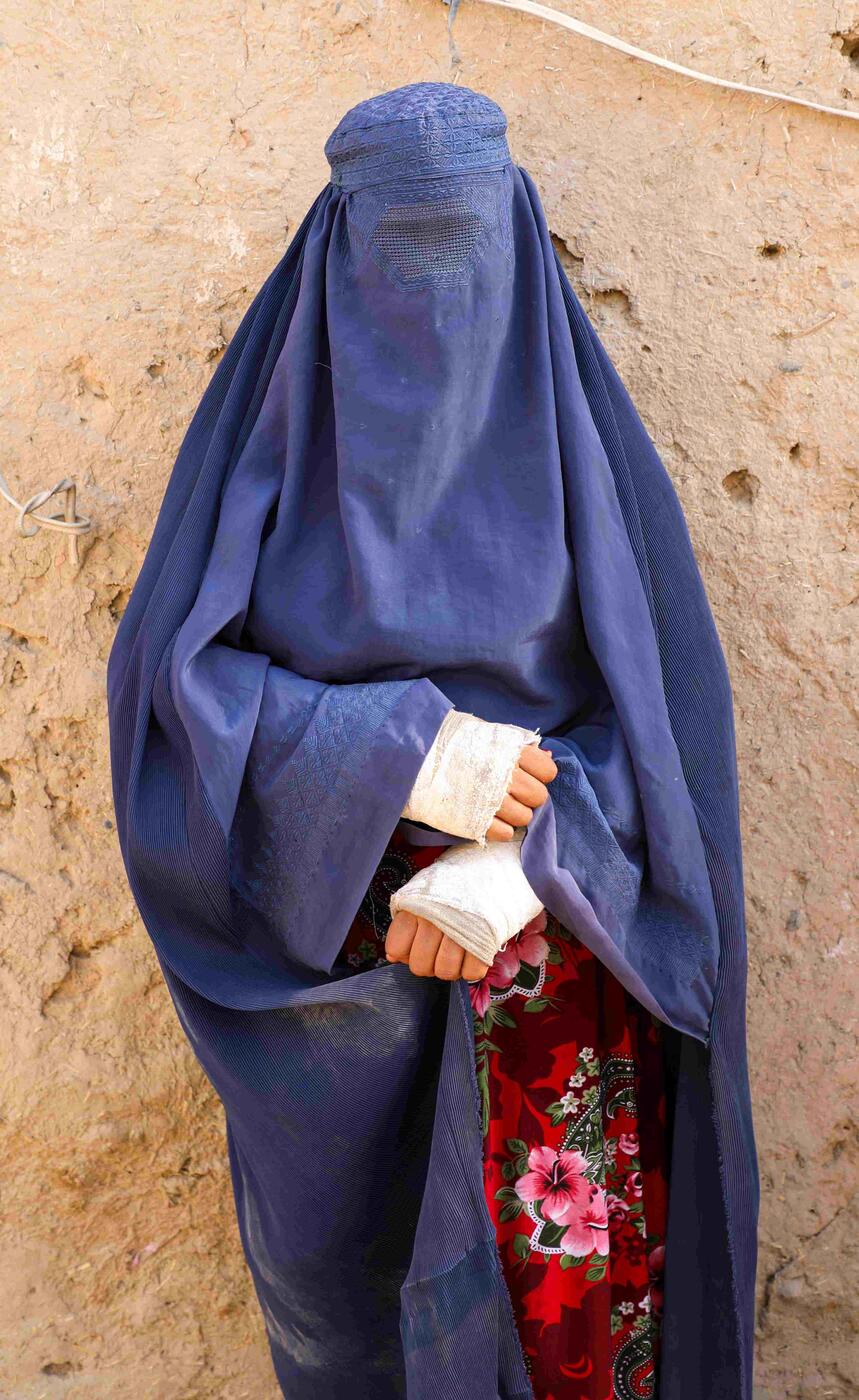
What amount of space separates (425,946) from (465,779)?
0.17 m

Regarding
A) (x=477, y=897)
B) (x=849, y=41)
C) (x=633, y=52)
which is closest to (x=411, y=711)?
(x=477, y=897)

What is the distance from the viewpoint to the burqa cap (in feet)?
3.92

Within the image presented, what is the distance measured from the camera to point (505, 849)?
1.19m

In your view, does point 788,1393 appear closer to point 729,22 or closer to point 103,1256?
point 103,1256

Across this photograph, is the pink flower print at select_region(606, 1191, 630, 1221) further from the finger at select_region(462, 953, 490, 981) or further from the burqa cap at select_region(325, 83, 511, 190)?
the burqa cap at select_region(325, 83, 511, 190)

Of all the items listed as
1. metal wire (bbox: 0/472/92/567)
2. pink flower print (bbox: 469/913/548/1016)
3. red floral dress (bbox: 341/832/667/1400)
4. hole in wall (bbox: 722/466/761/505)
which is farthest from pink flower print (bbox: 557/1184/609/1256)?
metal wire (bbox: 0/472/92/567)

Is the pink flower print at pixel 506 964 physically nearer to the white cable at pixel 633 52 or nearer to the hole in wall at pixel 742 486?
the hole in wall at pixel 742 486

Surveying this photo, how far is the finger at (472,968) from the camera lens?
1.16 m

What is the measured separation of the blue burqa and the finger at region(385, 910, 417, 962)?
5 centimetres

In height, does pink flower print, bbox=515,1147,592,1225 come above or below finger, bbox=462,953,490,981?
below

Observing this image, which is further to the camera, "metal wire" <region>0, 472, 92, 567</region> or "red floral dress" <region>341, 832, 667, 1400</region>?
"metal wire" <region>0, 472, 92, 567</region>

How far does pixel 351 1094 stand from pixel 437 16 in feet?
4.44

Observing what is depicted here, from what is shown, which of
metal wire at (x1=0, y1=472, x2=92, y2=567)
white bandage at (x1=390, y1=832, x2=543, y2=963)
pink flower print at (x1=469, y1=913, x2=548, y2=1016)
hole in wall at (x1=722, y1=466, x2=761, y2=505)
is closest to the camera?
white bandage at (x1=390, y1=832, x2=543, y2=963)

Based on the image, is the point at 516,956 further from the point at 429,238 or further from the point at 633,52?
the point at 633,52
